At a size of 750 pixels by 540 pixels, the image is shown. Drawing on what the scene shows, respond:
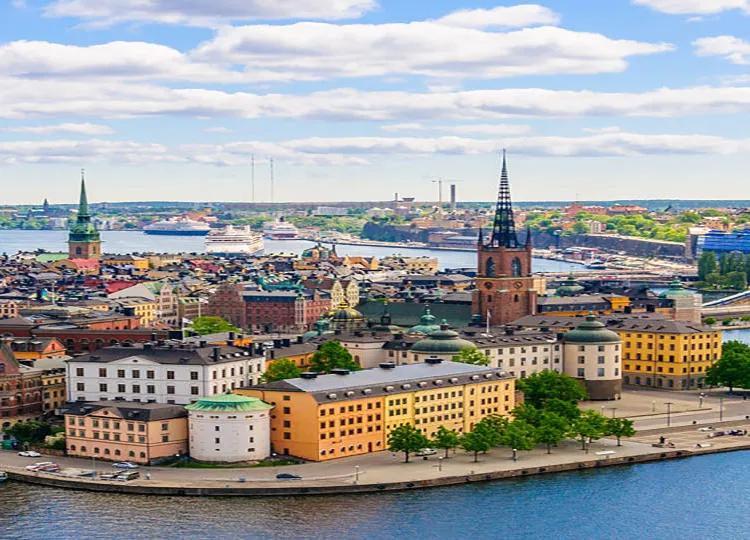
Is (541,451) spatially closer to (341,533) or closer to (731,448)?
(731,448)

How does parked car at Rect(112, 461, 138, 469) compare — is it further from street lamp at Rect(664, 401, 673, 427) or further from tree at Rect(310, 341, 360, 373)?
street lamp at Rect(664, 401, 673, 427)

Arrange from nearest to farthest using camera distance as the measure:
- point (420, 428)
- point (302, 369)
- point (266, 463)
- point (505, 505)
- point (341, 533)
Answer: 1. point (341, 533)
2. point (505, 505)
3. point (266, 463)
4. point (420, 428)
5. point (302, 369)

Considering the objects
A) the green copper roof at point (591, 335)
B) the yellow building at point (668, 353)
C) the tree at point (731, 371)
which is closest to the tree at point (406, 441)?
the green copper roof at point (591, 335)

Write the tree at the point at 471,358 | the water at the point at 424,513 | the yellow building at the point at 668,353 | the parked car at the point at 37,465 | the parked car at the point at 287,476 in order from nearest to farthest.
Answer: the water at the point at 424,513
the parked car at the point at 287,476
the parked car at the point at 37,465
the tree at the point at 471,358
the yellow building at the point at 668,353

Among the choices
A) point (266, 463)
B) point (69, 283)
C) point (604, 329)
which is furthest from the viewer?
point (69, 283)

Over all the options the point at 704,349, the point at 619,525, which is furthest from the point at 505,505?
the point at 704,349

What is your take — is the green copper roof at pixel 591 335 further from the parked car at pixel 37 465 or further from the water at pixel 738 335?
the water at pixel 738 335

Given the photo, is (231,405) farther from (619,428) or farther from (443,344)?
(443,344)
